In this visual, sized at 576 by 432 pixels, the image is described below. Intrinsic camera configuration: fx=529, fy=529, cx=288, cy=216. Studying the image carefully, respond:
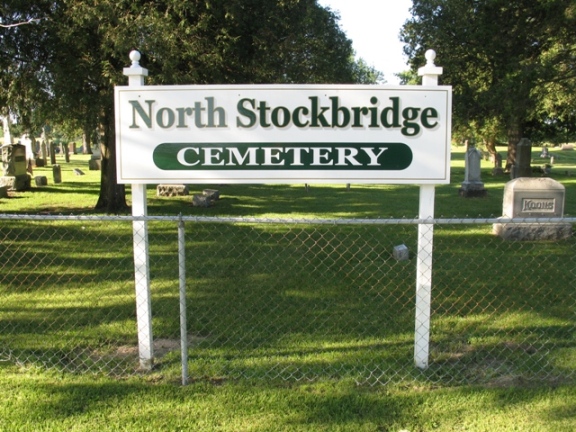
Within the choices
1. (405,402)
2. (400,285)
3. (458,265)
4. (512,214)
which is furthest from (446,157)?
(512,214)

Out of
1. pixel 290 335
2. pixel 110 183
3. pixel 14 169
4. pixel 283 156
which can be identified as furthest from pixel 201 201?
pixel 283 156

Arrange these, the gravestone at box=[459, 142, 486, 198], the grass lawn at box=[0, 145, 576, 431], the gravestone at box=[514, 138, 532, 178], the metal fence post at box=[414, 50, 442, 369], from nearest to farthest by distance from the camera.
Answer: the grass lawn at box=[0, 145, 576, 431], the metal fence post at box=[414, 50, 442, 369], the gravestone at box=[459, 142, 486, 198], the gravestone at box=[514, 138, 532, 178]

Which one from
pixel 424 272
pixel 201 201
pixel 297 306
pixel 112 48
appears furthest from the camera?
pixel 201 201

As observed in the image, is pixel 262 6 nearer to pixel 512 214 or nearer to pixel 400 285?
pixel 512 214

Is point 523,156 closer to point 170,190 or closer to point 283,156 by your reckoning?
point 170,190

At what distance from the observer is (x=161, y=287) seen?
650 centimetres

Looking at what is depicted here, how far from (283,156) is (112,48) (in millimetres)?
7148

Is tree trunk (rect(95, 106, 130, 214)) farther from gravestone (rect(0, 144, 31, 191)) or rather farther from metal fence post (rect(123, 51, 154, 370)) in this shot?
metal fence post (rect(123, 51, 154, 370))

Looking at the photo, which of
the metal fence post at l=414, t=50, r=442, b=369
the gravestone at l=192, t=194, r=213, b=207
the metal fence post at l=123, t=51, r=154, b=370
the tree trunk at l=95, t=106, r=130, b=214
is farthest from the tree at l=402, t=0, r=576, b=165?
the metal fence post at l=123, t=51, r=154, b=370

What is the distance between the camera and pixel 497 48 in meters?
18.9

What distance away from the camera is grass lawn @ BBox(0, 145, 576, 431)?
3.54m

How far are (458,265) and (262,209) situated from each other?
6.64 metres

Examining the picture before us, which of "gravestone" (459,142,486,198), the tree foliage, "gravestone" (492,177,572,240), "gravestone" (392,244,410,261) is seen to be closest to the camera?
"gravestone" (392,244,410,261)

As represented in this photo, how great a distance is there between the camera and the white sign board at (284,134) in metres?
3.98
